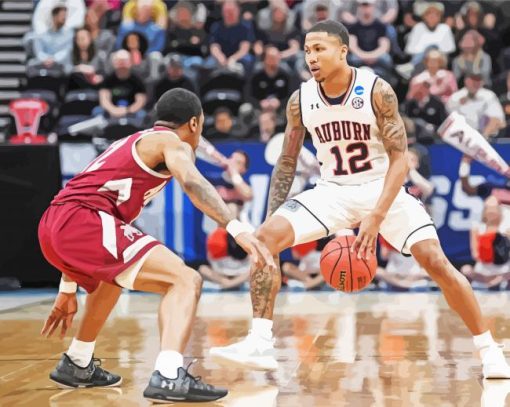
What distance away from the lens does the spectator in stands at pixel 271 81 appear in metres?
14.6

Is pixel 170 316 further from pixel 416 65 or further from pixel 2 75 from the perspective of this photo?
pixel 2 75

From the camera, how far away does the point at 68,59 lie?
15375mm

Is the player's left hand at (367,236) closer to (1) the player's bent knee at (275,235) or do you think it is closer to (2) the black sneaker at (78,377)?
(1) the player's bent knee at (275,235)

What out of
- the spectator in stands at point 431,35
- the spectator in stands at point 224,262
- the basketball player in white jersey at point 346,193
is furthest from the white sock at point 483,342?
the spectator in stands at point 431,35

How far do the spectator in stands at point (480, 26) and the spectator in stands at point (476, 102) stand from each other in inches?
66.5

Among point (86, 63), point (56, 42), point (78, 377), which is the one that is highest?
point (56, 42)

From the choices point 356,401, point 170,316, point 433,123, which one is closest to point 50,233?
point 170,316

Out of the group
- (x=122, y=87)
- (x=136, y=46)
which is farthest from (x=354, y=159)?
(x=136, y=46)

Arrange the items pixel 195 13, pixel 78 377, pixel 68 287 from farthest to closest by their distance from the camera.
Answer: pixel 195 13
pixel 78 377
pixel 68 287

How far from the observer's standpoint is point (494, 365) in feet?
19.2

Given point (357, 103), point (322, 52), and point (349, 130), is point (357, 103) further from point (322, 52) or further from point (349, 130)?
point (322, 52)

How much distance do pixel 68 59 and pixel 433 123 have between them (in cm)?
583

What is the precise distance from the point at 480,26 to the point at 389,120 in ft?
32.8

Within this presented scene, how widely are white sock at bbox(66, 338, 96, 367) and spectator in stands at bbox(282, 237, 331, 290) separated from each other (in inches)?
253
